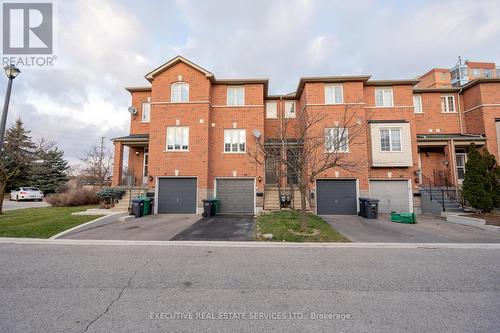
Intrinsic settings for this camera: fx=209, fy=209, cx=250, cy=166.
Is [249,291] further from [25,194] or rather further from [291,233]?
[25,194]

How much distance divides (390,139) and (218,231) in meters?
13.3

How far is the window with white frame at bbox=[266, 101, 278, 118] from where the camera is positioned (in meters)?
17.6

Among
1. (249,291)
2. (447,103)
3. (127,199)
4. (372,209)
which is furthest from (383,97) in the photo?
(127,199)

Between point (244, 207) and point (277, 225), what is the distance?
5607 millimetres

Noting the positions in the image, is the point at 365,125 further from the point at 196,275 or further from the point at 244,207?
the point at 196,275

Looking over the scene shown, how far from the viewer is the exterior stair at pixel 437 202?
43.9 ft

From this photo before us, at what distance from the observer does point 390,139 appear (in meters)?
14.7

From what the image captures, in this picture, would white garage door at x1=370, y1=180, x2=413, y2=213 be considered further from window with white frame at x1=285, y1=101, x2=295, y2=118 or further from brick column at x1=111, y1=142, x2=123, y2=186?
brick column at x1=111, y1=142, x2=123, y2=186

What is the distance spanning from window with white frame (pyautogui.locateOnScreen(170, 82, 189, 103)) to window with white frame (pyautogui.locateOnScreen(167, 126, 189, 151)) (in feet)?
6.91

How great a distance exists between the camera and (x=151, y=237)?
838 centimetres

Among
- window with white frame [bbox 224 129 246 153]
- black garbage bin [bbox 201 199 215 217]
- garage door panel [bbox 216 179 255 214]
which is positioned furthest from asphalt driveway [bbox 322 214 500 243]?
window with white frame [bbox 224 129 246 153]

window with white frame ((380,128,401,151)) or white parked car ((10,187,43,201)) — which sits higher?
window with white frame ((380,128,401,151))

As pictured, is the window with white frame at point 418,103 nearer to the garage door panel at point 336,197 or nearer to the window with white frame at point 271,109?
the garage door panel at point 336,197

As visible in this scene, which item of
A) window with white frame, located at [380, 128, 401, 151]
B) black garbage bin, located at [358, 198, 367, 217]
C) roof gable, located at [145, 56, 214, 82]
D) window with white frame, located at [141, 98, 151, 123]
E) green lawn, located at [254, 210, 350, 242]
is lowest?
green lawn, located at [254, 210, 350, 242]
